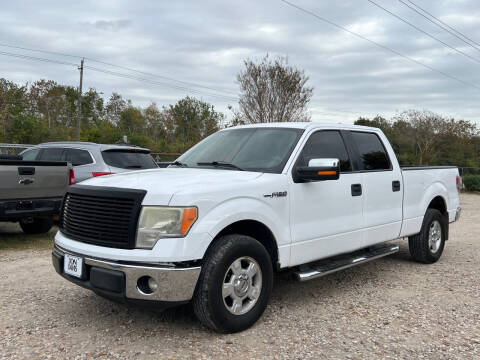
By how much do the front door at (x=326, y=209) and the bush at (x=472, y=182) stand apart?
2020 cm

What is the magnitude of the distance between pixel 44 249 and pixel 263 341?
490 cm

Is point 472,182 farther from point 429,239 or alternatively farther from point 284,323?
point 284,323

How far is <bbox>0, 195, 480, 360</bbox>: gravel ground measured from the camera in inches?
132

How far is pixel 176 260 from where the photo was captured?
321 centimetres

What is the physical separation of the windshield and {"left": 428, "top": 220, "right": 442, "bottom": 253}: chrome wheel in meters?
2.99

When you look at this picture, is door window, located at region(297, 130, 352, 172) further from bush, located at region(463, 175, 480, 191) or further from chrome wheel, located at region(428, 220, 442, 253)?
bush, located at region(463, 175, 480, 191)

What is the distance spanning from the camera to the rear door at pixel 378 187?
5008 millimetres

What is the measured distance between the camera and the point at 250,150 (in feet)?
14.6

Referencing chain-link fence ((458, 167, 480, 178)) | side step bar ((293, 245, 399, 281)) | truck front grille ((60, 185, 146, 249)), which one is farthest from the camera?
chain-link fence ((458, 167, 480, 178))

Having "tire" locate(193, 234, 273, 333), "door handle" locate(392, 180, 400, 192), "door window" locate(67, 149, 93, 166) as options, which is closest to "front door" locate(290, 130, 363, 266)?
"tire" locate(193, 234, 273, 333)

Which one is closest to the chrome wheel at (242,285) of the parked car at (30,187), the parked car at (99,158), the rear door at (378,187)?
the rear door at (378,187)

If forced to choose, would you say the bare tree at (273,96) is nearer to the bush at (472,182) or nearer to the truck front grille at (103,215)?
the bush at (472,182)

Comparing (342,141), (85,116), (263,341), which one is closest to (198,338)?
(263,341)

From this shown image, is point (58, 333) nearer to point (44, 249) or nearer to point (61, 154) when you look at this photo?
point (44, 249)
